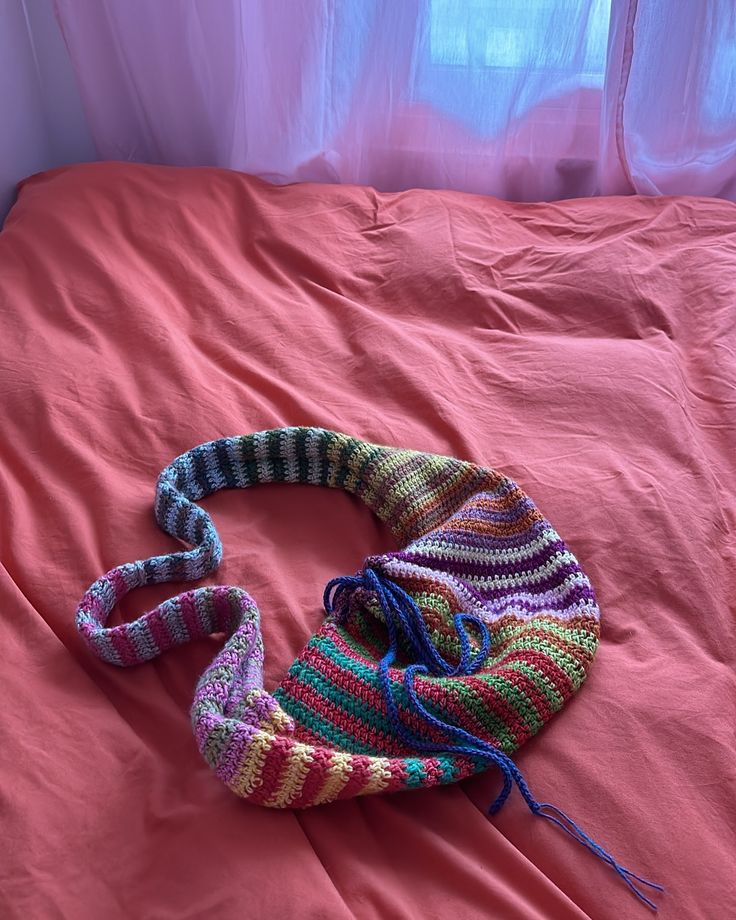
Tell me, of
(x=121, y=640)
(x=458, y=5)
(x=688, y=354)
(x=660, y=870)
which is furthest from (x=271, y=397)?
(x=458, y=5)

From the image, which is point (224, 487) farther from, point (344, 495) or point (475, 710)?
point (475, 710)

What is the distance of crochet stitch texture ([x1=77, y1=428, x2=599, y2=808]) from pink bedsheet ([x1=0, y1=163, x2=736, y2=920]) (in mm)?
29

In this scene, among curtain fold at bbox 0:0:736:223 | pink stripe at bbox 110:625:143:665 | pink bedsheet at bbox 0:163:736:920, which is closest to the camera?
pink bedsheet at bbox 0:163:736:920

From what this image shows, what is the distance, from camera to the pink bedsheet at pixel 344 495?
0.72m

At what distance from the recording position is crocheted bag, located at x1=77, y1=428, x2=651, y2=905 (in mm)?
754

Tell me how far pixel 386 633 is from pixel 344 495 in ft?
0.76

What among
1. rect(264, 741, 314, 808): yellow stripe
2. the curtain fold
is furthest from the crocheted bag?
the curtain fold

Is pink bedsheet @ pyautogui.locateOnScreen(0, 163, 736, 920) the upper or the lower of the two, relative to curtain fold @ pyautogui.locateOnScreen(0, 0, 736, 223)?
lower

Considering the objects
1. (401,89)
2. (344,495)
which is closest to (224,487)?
(344,495)

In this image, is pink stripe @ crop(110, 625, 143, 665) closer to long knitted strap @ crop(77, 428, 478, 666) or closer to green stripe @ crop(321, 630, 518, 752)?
long knitted strap @ crop(77, 428, 478, 666)

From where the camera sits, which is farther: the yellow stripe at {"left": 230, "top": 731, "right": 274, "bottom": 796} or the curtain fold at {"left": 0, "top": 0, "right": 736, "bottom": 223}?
the curtain fold at {"left": 0, "top": 0, "right": 736, "bottom": 223}

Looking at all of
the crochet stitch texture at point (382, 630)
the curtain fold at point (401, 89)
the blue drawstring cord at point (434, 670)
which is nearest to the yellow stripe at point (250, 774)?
the crochet stitch texture at point (382, 630)

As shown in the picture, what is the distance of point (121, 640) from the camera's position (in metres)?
0.86

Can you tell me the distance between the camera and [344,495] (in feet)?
3.59
